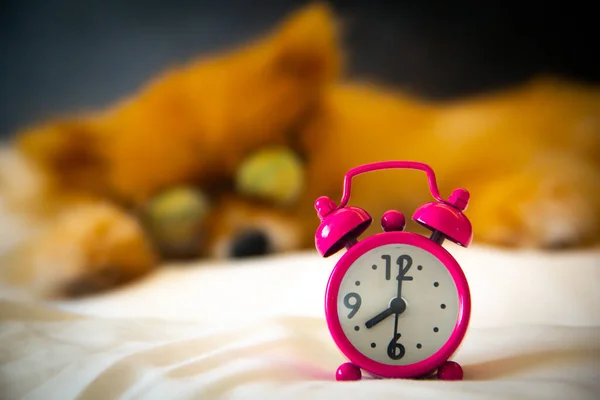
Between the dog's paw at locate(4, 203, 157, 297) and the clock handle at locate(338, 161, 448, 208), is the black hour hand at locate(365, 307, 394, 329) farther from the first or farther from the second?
the dog's paw at locate(4, 203, 157, 297)

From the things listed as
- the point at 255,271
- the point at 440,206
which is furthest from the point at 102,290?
the point at 440,206

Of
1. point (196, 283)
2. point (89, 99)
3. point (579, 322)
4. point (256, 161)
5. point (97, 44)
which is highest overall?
point (97, 44)

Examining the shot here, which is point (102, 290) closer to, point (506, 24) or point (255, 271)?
point (255, 271)

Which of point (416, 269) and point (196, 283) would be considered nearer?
point (416, 269)

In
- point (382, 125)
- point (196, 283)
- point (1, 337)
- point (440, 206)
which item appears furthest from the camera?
point (382, 125)

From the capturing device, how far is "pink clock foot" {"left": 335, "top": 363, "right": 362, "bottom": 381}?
1.98 feet

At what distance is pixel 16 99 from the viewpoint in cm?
126

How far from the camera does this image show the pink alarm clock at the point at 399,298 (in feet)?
1.95

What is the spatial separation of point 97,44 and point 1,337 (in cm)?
71

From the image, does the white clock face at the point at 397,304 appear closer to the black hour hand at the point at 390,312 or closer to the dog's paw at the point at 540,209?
the black hour hand at the point at 390,312

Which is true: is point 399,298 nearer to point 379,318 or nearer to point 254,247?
point 379,318

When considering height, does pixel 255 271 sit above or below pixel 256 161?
below

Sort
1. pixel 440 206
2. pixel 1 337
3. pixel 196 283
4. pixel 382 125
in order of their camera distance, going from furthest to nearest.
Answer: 1. pixel 382 125
2. pixel 196 283
3. pixel 1 337
4. pixel 440 206

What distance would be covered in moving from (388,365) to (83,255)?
76 centimetres
